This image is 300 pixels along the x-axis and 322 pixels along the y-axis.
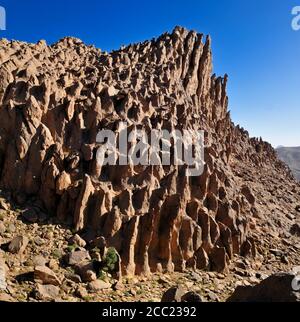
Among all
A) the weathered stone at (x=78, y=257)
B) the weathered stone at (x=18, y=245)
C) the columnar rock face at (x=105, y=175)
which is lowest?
the weathered stone at (x=78, y=257)

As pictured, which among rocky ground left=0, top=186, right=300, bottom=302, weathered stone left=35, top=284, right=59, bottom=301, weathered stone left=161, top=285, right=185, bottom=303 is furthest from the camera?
rocky ground left=0, top=186, right=300, bottom=302

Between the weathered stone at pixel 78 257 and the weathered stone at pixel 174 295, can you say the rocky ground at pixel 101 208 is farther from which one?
the weathered stone at pixel 174 295

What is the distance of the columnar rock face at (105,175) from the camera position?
28.3 metres

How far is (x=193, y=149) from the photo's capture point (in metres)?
41.3

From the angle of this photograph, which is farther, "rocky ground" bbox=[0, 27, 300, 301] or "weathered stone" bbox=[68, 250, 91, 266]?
"weathered stone" bbox=[68, 250, 91, 266]

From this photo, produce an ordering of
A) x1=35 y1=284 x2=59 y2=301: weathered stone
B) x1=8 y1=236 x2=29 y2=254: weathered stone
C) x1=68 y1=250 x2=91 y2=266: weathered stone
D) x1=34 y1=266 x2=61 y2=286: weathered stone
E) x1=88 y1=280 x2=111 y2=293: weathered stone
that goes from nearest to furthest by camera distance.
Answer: x1=35 y1=284 x2=59 y2=301: weathered stone
x1=34 y1=266 x2=61 y2=286: weathered stone
x1=88 y1=280 x2=111 y2=293: weathered stone
x1=8 y1=236 x2=29 y2=254: weathered stone
x1=68 y1=250 x2=91 y2=266: weathered stone

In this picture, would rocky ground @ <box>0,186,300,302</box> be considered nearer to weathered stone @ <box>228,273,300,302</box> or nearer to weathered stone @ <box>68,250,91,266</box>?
weathered stone @ <box>68,250,91,266</box>

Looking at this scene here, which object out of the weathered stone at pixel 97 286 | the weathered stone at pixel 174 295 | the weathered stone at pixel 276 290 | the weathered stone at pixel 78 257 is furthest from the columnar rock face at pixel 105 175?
the weathered stone at pixel 276 290

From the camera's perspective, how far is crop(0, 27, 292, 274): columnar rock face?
28328mm

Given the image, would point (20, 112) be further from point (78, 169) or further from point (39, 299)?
point (39, 299)

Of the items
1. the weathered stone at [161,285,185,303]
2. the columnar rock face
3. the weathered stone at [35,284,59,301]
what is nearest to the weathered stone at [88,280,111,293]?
the weathered stone at [35,284,59,301]

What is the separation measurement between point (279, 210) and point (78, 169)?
37.4 meters

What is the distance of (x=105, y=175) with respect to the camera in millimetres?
32344

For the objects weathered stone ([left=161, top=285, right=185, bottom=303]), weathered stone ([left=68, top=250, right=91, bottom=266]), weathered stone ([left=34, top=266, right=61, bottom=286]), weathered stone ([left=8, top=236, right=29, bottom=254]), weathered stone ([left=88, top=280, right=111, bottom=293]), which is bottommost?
weathered stone ([left=88, top=280, right=111, bottom=293])
